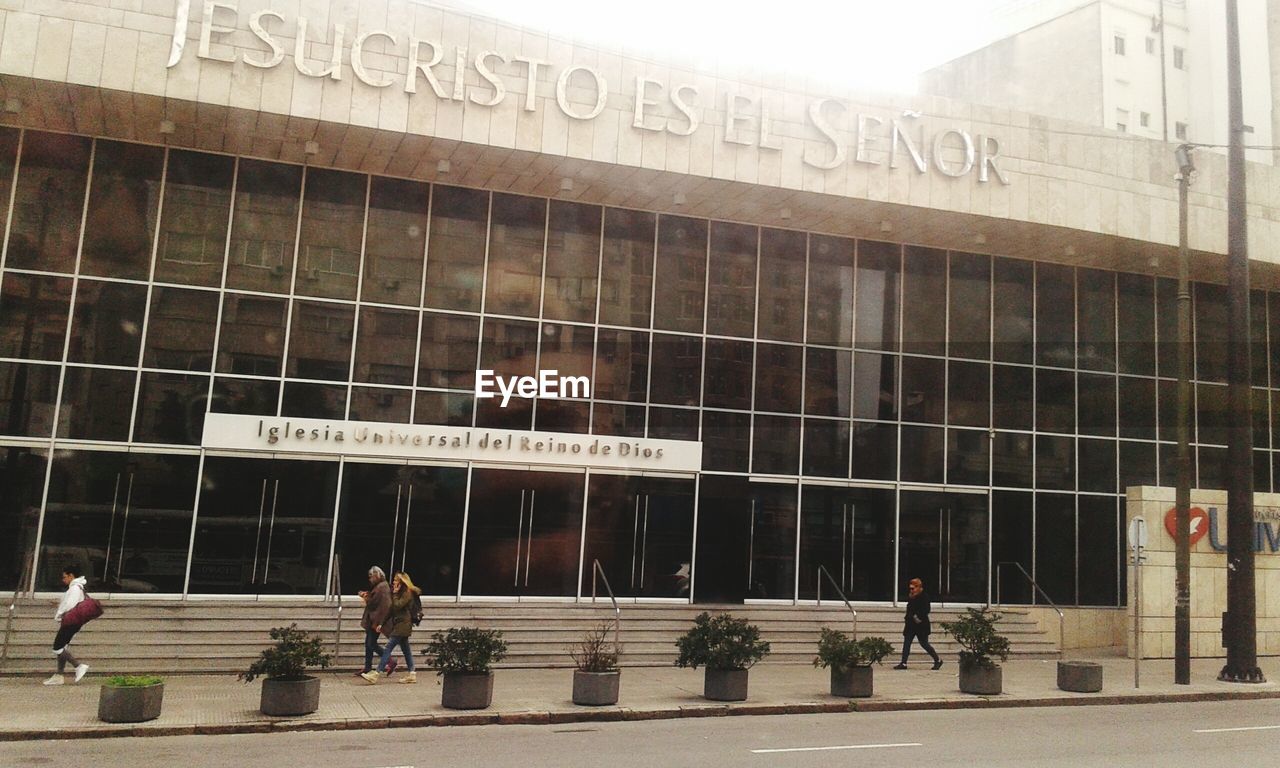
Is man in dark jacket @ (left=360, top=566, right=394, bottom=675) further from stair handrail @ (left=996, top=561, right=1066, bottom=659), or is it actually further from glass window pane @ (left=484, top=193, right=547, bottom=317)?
stair handrail @ (left=996, top=561, right=1066, bottom=659)

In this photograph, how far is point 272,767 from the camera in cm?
997

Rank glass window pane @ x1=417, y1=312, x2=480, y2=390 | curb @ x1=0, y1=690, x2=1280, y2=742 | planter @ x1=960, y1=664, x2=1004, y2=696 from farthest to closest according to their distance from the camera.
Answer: glass window pane @ x1=417, y1=312, x2=480, y2=390, planter @ x1=960, y1=664, x2=1004, y2=696, curb @ x1=0, y1=690, x2=1280, y2=742

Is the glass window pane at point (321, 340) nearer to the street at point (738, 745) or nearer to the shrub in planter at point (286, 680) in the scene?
the shrub in planter at point (286, 680)

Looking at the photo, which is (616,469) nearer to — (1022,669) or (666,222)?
(666,222)

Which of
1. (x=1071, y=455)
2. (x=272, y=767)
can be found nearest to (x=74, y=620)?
(x=272, y=767)

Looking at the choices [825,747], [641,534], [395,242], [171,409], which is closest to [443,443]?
[395,242]

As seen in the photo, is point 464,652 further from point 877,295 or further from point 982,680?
point 877,295

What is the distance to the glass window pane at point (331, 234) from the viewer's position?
1973 cm

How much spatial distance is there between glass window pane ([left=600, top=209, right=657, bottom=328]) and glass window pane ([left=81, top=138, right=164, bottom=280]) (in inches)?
343

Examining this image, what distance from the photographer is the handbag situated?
14453 mm

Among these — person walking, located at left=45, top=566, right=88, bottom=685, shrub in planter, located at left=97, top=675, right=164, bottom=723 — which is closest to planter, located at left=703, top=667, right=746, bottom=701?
shrub in planter, located at left=97, top=675, right=164, bottom=723

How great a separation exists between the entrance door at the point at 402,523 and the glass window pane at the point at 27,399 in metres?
5.15

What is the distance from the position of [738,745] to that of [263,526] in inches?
429

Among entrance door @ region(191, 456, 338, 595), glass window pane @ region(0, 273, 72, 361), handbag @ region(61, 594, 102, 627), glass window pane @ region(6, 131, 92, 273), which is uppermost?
glass window pane @ region(6, 131, 92, 273)
